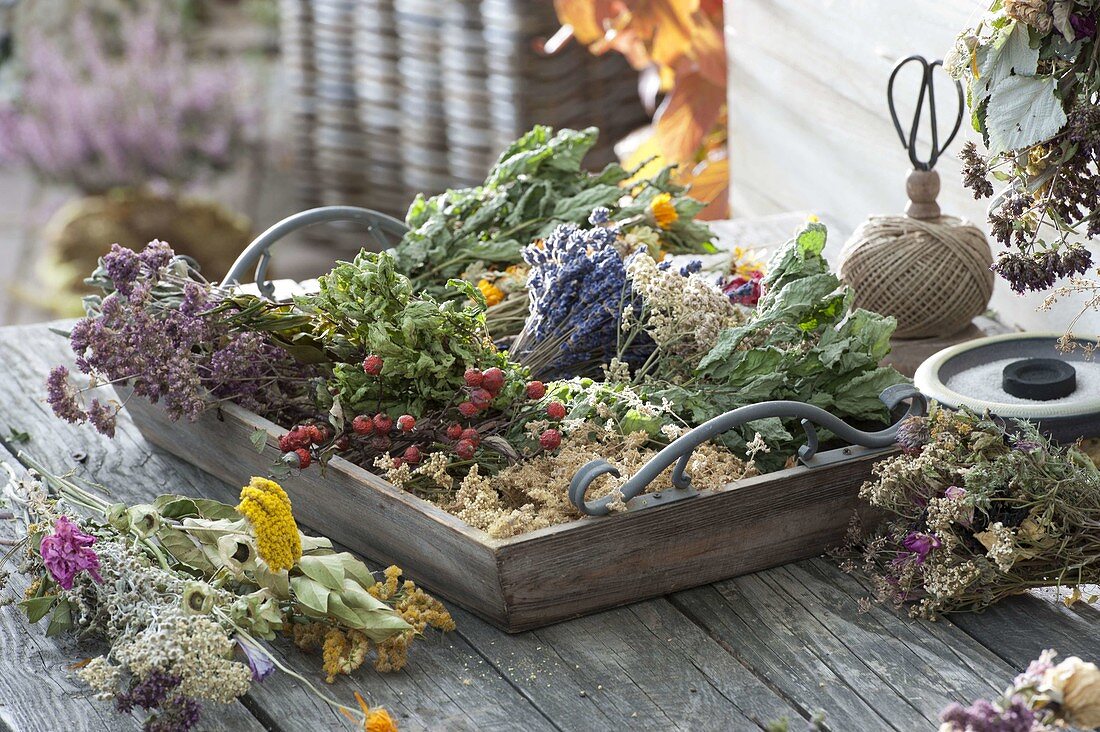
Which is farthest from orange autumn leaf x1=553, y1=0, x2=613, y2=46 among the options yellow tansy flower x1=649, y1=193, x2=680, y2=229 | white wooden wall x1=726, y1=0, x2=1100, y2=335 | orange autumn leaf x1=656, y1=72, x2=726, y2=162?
yellow tansy flower x1=649, y1=193, x2=680, y2=229

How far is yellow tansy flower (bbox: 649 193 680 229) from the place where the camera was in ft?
6.92

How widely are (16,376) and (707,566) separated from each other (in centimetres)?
128

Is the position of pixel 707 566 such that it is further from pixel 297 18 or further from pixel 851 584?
pixel 297 18

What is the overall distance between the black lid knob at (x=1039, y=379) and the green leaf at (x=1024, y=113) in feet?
0.83

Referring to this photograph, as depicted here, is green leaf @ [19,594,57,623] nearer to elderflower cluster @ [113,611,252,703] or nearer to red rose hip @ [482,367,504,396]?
elderflower cluster @ [113,611,252,703]

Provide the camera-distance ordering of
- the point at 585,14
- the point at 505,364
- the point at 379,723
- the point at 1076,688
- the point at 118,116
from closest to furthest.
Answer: the point at 1076,688 → the point at 379,723 → the point at 505,364 → the point at 585,14 → the point at 118,116

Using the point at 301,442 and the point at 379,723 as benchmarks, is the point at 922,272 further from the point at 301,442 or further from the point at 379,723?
the point at 379,723

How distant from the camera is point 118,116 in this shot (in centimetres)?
524

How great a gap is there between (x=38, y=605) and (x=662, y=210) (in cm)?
113

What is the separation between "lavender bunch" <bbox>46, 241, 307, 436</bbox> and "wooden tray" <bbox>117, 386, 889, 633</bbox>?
18 cm

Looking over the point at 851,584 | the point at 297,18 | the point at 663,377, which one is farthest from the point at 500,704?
the point at 297,18

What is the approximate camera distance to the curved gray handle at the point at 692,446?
135 cm

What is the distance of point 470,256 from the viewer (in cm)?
207

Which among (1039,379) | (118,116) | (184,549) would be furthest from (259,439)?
(118,116)
